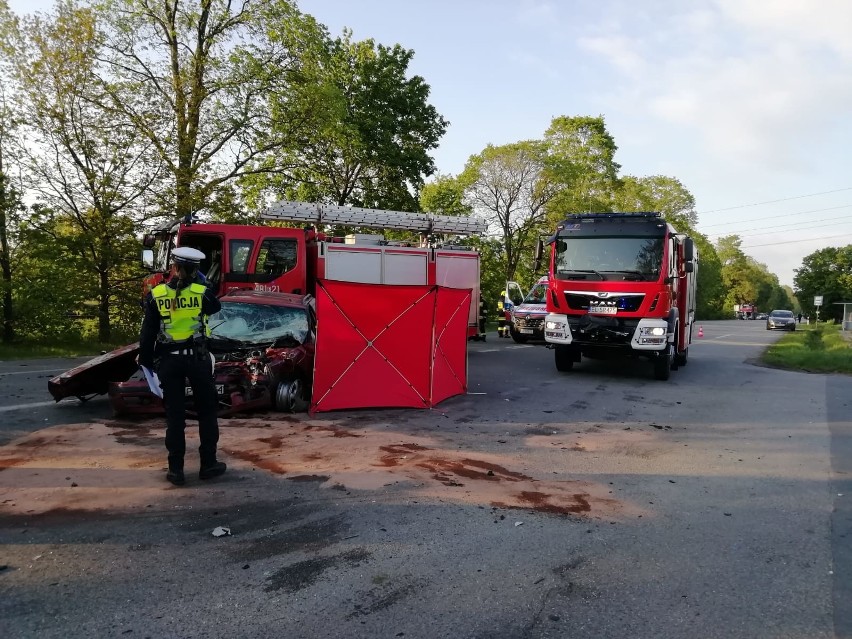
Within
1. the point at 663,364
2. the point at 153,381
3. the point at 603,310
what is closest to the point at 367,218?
the point at 603,310

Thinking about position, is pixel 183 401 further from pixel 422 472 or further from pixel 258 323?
pixel 258 323

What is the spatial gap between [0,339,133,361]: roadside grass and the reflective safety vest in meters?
10.3

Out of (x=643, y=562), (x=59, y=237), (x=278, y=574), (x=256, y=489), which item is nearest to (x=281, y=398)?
(x=256, y=489)

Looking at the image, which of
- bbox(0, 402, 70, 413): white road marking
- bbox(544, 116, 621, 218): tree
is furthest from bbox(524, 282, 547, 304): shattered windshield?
bbox(544, 116, 621, 218): tree

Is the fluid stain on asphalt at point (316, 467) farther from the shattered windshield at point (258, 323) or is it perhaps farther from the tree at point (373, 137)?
the tree at point (373, 137)

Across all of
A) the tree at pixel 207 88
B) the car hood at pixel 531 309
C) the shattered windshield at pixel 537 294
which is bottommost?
the car hood at pixel 531 309

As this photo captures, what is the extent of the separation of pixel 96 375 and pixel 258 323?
6.81ft

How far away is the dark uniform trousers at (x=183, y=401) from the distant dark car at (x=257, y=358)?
4.70ft

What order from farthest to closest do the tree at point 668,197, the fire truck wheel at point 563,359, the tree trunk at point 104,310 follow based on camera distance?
the tree at point 668,197 → the tree trunk at point 104,310 → the fire truck wheel at point 563,359

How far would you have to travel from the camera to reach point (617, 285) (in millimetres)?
11953

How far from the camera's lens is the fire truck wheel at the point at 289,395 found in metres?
7.84

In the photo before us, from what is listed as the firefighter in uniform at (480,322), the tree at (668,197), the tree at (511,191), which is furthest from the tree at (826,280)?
the firefighter in uniform at (480,322)

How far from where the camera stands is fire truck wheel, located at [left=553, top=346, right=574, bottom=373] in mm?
13102

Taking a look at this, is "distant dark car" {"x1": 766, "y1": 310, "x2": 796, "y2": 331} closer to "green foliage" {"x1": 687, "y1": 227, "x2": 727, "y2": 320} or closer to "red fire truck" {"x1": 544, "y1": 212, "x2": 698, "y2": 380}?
"green foliage" {"x1": 687, "y1": 227, "x2": 727, "y2": 320}
